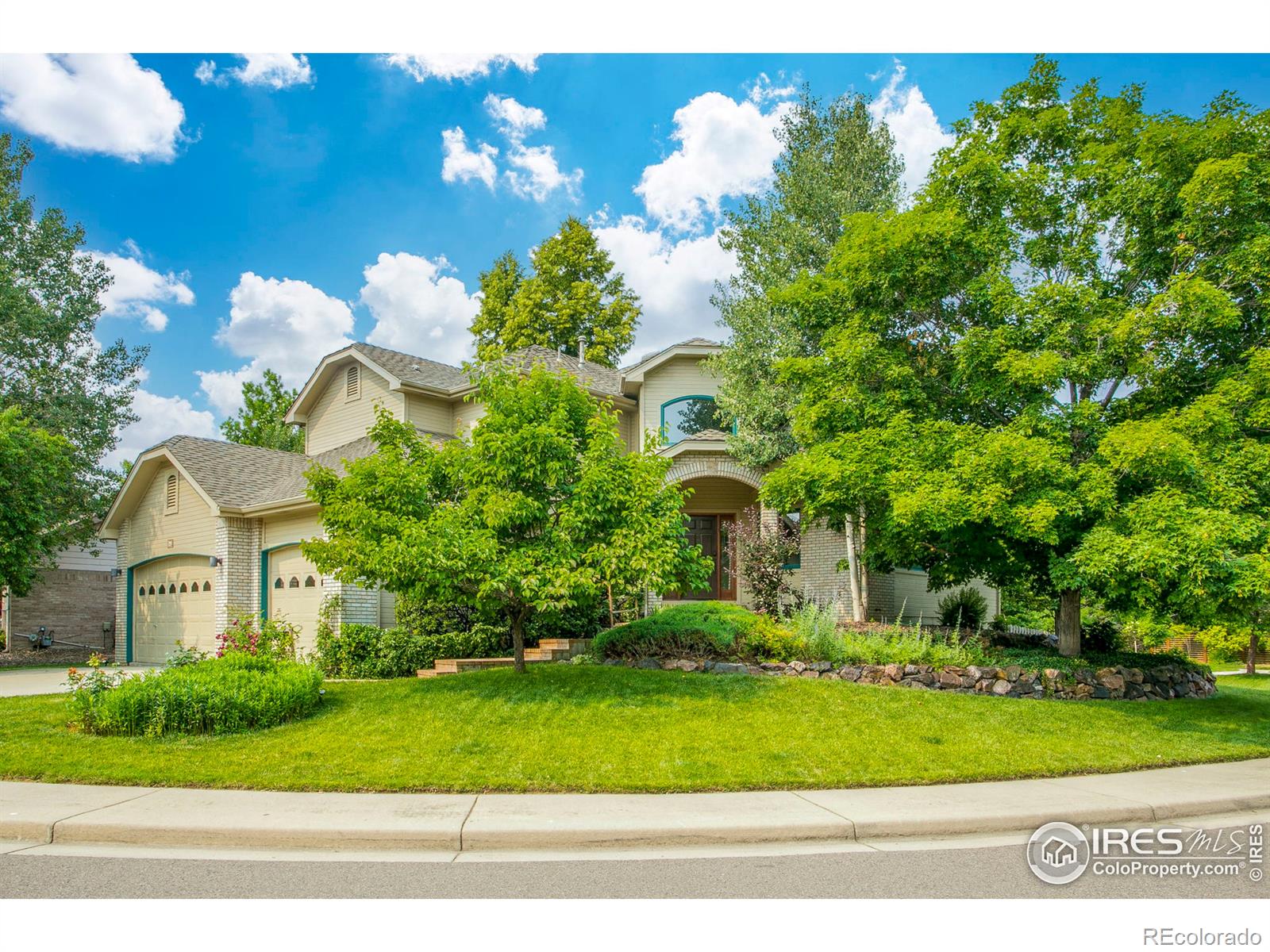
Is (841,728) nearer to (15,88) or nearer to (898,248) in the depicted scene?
(898,248)

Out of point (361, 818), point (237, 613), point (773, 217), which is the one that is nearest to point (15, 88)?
point (361, 818)

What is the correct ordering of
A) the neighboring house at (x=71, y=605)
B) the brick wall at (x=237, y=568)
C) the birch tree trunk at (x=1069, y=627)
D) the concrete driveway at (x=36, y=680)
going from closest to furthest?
the birch tree trunk at (x=1069, y=627)
the concrete driveway at (x=36, y=680)
the brick wall at (x=237, y=568)
the neighboring house at (x=71, y=605)

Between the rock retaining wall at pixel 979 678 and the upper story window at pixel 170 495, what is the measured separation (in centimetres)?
1482

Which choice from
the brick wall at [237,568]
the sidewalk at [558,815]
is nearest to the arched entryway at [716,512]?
the brick wall at [237,568]

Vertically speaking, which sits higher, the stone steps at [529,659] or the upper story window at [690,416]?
the upper story window at [690,416]

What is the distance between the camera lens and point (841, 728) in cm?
941

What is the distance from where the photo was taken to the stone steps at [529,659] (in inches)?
559

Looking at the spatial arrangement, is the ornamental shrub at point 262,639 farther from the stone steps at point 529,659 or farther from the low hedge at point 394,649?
the stone steps at point 529,659

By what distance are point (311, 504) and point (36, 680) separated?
21.2ft

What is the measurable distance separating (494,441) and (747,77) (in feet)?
18.8

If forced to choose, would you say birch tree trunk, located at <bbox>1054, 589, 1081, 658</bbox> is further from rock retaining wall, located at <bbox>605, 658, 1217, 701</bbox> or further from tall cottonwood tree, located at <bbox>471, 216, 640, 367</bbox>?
tall cottonwood tree, located at <bbox>471, 216, 640, 367</bbox>

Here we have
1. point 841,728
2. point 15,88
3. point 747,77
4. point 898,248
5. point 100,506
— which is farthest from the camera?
point 100,506

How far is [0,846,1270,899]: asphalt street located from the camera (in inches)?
197

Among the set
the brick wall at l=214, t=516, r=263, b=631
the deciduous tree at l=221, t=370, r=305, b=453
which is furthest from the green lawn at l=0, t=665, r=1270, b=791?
the deciduous tree at l=221, t=370, r=305, b=453
